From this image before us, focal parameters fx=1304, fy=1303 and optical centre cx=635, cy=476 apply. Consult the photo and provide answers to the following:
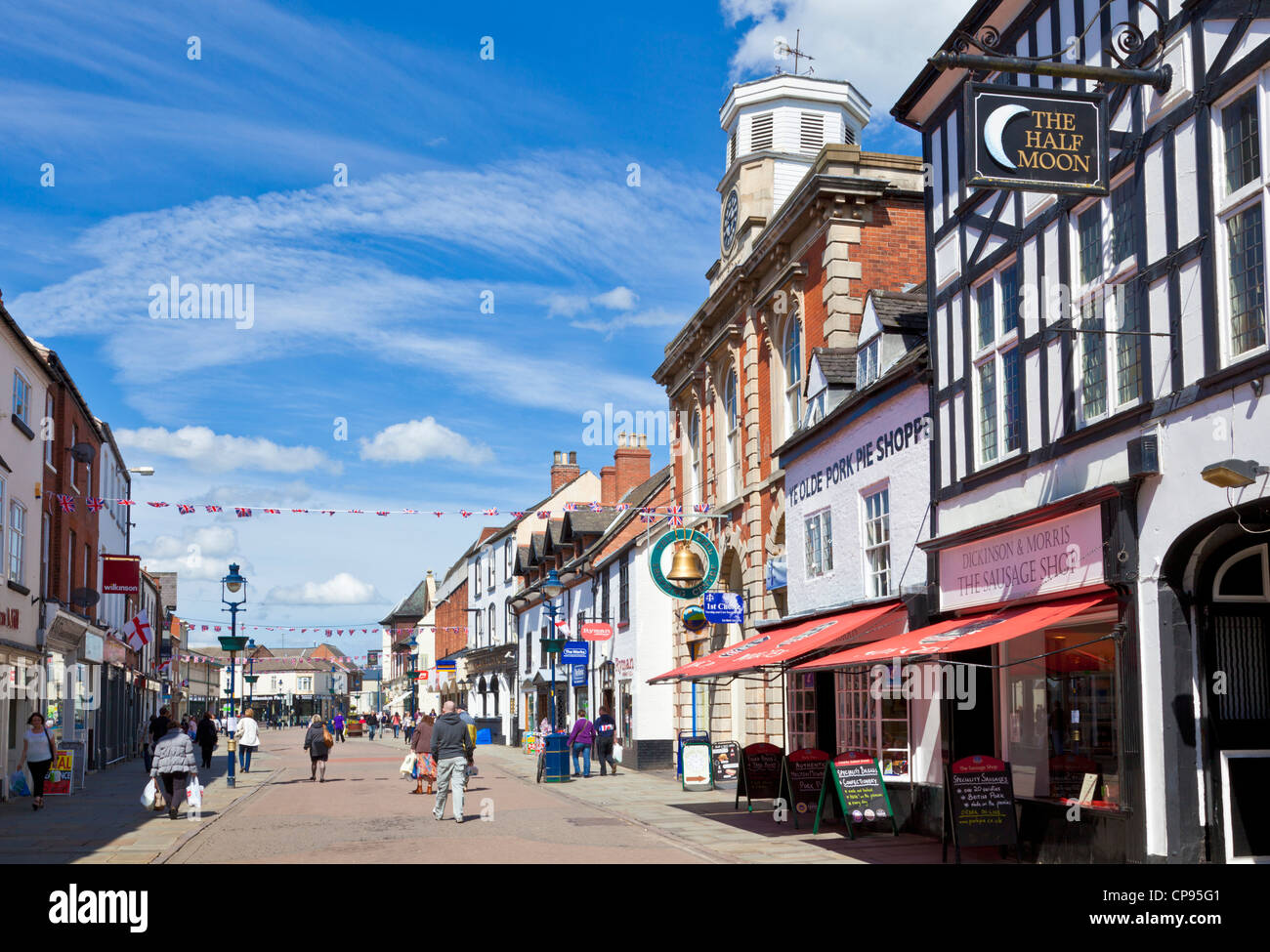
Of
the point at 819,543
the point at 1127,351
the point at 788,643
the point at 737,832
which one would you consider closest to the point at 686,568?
the point at 819,543

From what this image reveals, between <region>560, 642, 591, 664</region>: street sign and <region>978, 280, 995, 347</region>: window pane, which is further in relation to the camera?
<region>560, 642, 591, 664</region>: street sign

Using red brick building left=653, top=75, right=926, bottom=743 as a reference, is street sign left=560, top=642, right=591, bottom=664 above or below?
below

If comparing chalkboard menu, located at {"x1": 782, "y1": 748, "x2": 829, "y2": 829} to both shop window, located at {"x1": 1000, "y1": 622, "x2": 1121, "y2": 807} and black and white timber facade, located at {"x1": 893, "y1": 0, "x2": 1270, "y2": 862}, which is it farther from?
black and white timber facade, located at {"x1": 893, "y1": 0, "x2": 1270, "y2": 862}

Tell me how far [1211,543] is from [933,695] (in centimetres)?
600

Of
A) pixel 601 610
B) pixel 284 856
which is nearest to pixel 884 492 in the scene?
pixel 284 856

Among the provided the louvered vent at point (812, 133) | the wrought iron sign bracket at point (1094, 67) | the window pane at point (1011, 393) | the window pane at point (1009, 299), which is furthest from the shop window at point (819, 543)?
the louvered vent at point (812, 133)

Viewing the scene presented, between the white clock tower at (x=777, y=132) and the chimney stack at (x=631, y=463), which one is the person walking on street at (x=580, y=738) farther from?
the chimney stack at (x=631, y=463)

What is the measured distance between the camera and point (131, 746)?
47.5 meters

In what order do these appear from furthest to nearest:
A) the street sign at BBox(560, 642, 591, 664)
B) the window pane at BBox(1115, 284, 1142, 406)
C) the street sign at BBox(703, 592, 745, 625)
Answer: the street sign at BBox(560, 642, 591, 664) < the street sign at BBox(703, 592, 745, 625) < the window pane at BBox(1115, 284, 1142, 406)

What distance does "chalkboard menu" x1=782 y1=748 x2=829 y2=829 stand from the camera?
17875 mm

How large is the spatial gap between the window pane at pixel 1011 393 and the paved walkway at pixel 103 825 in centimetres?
1067

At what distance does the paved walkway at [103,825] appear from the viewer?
1537cm

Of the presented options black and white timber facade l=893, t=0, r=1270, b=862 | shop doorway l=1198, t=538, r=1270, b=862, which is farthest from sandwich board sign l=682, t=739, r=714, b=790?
shop doorway l=1198, t=538, r=1270, b=862

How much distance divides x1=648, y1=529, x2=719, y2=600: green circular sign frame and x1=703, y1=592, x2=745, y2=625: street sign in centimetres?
33
